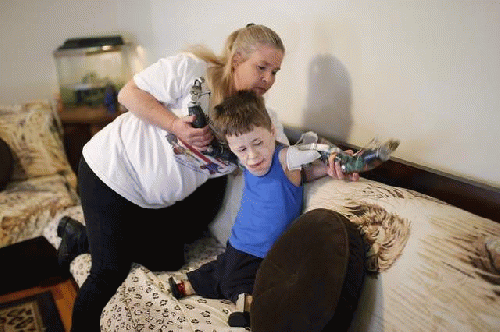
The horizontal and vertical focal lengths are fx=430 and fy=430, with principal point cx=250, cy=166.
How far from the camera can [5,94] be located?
3.04 metres

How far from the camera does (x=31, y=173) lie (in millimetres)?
2527

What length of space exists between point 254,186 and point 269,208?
0.10m

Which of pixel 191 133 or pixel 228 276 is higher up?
pixel 191 133

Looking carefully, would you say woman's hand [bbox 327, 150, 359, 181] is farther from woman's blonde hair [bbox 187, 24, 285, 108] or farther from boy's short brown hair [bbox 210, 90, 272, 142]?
woman's blonde hair [bbox 187, 24, 285, 108]

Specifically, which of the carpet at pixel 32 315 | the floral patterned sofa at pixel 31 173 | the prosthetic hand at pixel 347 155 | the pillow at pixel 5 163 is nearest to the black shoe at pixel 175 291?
the prosthetic hand at pixel 347 155

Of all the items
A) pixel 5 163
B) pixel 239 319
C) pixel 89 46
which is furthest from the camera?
pixel 89 46

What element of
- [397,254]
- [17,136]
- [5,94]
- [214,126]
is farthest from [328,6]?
[5,94]

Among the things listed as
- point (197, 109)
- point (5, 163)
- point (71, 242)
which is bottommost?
point (71, 242)

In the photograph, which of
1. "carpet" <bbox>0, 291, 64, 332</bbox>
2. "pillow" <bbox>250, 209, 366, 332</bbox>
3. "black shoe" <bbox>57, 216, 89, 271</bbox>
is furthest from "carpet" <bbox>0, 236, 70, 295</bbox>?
"pillow" <bbox>250, 209, 366, 332</bbox>

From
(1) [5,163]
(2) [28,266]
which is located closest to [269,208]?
(2) [28,266]

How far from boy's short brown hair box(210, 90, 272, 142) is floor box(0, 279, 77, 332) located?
4.52 feet

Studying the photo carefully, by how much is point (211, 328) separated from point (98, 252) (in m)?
0.53

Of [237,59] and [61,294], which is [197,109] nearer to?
[237,59]

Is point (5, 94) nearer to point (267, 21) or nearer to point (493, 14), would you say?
point (267, 21)
